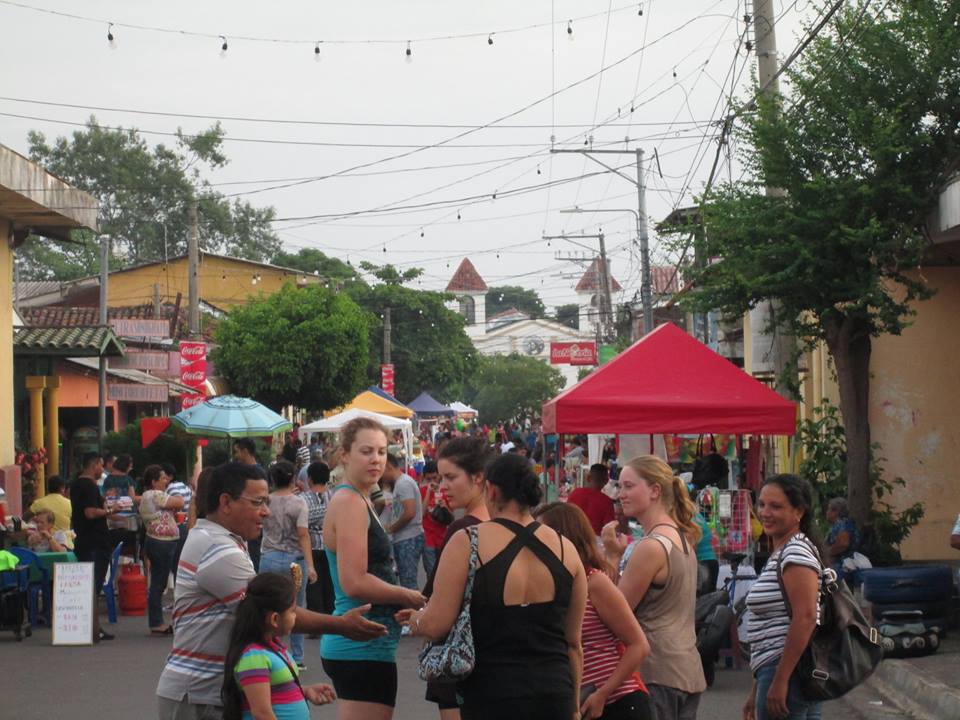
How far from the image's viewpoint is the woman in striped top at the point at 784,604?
18.3 ft

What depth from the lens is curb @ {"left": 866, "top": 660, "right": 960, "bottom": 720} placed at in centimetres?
952

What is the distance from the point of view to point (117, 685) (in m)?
11.3

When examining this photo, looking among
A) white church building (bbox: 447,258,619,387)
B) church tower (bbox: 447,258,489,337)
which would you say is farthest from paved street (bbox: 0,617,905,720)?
church tower (bbox: 447,258,489,337)

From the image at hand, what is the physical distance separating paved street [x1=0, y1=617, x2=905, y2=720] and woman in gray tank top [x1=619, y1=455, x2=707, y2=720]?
401 cm

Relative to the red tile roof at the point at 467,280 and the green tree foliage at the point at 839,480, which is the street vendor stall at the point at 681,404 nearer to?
the green tree foliage at the point at 839,480

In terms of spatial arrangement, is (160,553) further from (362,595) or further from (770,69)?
(362,595)

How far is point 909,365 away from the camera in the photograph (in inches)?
701

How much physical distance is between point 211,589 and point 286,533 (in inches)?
275

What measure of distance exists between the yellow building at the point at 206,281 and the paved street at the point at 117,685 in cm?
4004

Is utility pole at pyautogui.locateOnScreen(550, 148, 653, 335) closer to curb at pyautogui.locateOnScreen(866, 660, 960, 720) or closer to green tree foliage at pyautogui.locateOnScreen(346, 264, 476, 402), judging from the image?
curb at pyautogui.locateOnScreen(866, 660, 960, 720)

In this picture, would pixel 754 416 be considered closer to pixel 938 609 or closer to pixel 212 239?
pixel 938 609

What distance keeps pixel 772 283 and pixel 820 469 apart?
3.35m

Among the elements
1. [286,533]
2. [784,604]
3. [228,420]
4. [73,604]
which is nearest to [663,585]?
[784,604]

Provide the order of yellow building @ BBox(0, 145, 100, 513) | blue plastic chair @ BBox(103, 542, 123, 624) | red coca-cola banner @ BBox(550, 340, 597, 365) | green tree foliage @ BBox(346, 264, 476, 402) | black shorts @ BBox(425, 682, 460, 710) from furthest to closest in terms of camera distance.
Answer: green tree foliage @ BBox(346, 264, 476, 402) → red coca-cola banner @ BBox(550, 340, 597, 365) → yellow building @ BBox(0, 145, 100, 513) → blue plastic chair @ BBox(103, 542, 123, 624) → black shorts @ BBox(425, 682, 460, 710)
